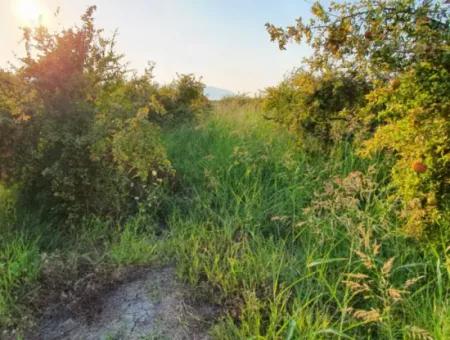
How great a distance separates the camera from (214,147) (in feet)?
15.1

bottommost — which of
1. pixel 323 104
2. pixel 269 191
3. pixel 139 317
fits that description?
pixel 139 317

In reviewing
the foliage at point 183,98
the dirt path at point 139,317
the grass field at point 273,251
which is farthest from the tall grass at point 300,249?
the foliage at point 183,98

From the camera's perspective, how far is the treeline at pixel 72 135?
3248mm

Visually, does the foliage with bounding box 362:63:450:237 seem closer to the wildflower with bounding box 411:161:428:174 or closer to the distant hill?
the wildflower with bounding box 411:161:428:174

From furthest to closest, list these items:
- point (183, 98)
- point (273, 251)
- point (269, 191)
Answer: point (183, 98)
point (269, 191)
point (273, 251)

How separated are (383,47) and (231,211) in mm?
1804

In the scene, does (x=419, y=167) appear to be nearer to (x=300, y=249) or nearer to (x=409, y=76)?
(x=409, y=76)

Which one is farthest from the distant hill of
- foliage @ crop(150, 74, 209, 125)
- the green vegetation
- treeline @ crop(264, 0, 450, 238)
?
treeline @ crop(264, 0, 450, 238)

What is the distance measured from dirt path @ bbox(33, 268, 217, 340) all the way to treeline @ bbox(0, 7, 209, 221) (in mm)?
1053

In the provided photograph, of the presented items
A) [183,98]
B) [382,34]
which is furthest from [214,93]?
[382,34]

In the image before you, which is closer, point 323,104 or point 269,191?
point 269,191

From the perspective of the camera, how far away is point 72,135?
3287mm

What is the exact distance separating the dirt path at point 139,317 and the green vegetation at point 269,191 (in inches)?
4.9

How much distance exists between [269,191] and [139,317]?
68.8 inches
